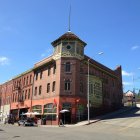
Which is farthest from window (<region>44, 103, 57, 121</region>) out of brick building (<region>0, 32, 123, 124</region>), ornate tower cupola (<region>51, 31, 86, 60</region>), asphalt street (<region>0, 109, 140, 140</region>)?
asphalt street (<region>0, 109, 140, 140</region>)

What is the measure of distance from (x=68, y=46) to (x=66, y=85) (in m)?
7.60

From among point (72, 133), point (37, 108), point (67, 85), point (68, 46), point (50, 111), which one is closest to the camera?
point (72, 133)

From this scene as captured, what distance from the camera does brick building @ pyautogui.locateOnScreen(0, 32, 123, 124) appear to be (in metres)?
48.0

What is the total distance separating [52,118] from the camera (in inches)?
1896

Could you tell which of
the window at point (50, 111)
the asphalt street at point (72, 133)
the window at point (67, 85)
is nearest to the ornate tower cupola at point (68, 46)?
the window at point (67, 85)

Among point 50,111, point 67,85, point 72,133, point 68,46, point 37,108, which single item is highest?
point 68,46

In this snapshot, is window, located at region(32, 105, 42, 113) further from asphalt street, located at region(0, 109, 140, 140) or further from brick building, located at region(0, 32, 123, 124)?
asphalt street, located at region(0, 109, 140, 140)

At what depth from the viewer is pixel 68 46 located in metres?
50.2

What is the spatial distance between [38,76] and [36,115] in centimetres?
895

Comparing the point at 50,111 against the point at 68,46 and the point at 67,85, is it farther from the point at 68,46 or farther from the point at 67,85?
the point at 68,46

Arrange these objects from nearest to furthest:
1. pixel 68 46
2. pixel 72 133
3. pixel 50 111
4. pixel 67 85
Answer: pixel 72 133
pixel 67 85
pixel 50 111
pixel 68 46

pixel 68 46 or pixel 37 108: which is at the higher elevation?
pixel 68 46

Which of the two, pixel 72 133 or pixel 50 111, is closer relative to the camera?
pixel 72 133

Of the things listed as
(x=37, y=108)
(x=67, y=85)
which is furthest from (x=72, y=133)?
(x=37, y=108)
